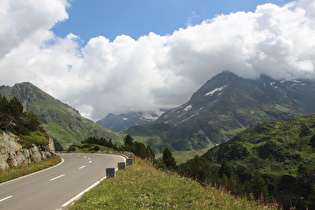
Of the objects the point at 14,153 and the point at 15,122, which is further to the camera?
the point at 15,122

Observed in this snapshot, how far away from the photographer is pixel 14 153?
27578 millimetres

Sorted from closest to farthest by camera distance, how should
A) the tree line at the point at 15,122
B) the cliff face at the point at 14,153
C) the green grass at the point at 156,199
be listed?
the green grass at the point at 156,199, the cliff face at the point at 14,153, the tree line at the point at 15,122

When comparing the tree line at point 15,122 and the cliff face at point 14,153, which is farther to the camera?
the tree line at point 15,122

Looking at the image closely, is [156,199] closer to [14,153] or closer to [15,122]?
[14,153]

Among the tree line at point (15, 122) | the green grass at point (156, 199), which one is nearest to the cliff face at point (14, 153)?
the tree line at point (15, 122)

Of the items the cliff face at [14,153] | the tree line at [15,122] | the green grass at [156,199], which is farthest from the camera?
the tree line at [15,122]

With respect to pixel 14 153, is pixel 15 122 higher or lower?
higher

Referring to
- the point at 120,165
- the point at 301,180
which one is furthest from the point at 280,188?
the point at 120,165

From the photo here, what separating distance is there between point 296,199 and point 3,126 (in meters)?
175

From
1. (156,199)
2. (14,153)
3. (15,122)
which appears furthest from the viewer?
(15,122)

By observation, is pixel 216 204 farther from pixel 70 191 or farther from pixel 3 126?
pixel 3 126

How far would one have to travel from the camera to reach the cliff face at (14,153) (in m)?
25.6

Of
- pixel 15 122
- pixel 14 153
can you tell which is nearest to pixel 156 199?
pixel 14 153

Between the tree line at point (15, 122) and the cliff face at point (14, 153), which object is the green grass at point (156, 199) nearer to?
the cliff face at point (14, 153)
